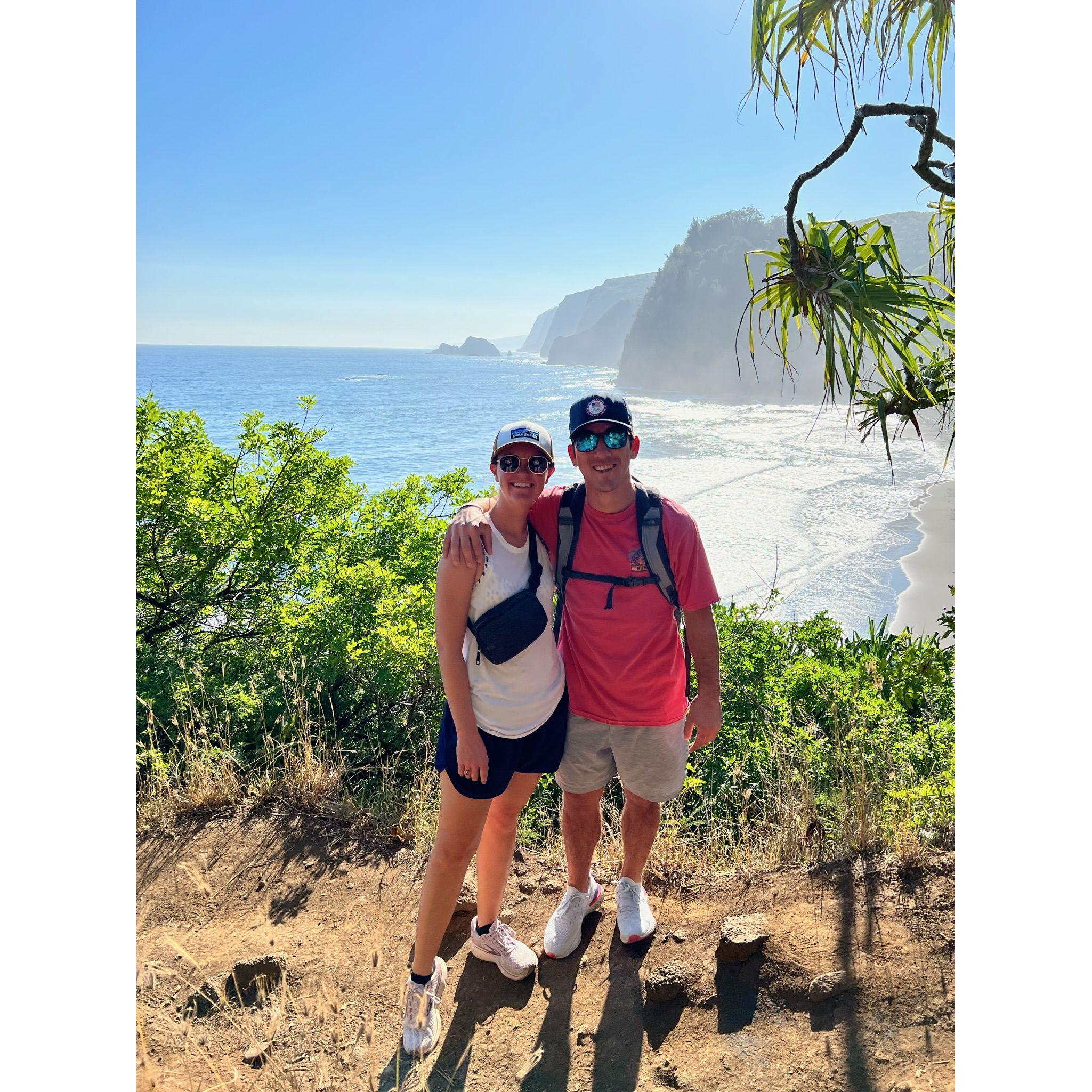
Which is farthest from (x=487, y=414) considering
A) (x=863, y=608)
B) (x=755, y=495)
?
(x=863, y=608)

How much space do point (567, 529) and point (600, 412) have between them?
421 millimetres

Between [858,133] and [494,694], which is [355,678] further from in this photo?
[858,133]

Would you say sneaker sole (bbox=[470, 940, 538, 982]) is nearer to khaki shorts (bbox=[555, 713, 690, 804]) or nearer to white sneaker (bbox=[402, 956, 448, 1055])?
white sneaker (bbox=[402, 956, 448, 1055])

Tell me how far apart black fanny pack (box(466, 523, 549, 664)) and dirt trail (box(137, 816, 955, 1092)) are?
3.74 feet

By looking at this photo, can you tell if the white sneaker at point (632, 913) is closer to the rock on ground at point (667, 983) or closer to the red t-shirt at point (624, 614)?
the rock on ground at point (667, 983)

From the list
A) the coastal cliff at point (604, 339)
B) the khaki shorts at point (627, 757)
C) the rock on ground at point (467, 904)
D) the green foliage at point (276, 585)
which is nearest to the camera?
the khaki shorts at point (627, 757)

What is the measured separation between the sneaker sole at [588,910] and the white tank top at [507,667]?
1.06 m

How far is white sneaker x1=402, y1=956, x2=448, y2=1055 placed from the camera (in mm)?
2547

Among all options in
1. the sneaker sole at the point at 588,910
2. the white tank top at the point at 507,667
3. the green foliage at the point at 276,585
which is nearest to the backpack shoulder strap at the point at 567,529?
the white tank top at the point at 507,667

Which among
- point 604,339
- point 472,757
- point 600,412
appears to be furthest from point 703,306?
point 472,757

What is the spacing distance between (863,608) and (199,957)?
1902 cm

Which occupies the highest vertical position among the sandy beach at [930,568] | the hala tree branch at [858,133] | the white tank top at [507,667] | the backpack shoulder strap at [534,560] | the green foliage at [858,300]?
the hala tree branch at [858,133]

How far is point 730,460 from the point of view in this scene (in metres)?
45.3

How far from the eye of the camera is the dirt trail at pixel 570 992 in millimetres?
2410
